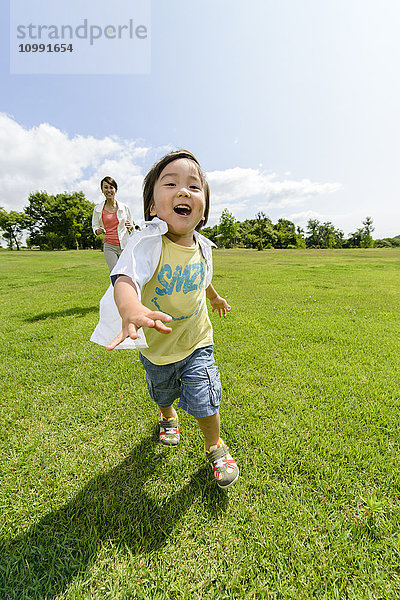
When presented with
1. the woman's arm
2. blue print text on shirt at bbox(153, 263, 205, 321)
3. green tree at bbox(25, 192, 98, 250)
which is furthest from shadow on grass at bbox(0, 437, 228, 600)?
green tree at bbox(25, 192, 98, 250)

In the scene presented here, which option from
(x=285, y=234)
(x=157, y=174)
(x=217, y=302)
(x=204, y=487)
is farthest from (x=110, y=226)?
(x=285, y=234)

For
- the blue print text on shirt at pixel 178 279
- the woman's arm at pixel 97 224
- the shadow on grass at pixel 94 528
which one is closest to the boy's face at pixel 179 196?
the blue print text on shirt at pixel 178 279

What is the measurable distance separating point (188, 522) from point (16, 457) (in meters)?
1.36

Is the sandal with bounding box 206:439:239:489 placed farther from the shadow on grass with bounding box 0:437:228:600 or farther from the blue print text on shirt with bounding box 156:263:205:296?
the blue print text on shirt with bounding box 156:263:205:296

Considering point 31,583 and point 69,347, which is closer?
point 31,583

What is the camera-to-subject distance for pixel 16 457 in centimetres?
206

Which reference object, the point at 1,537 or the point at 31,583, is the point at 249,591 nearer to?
the point at 31,583

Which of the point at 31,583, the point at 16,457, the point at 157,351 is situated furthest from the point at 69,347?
the point at 31,583

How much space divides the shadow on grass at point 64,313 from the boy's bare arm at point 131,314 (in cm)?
499

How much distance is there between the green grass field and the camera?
135cm

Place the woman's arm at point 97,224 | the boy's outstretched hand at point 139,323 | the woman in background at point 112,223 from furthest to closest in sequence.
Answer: the woman's arm at point 97,224, the woman in background at point 112,223, the boy's outstretched hand at point 139,323

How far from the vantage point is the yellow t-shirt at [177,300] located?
5.76 feet

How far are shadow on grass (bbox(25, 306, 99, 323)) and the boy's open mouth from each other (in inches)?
188

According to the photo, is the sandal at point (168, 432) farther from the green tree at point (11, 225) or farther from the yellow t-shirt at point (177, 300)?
the green tree at point (11, 225)
